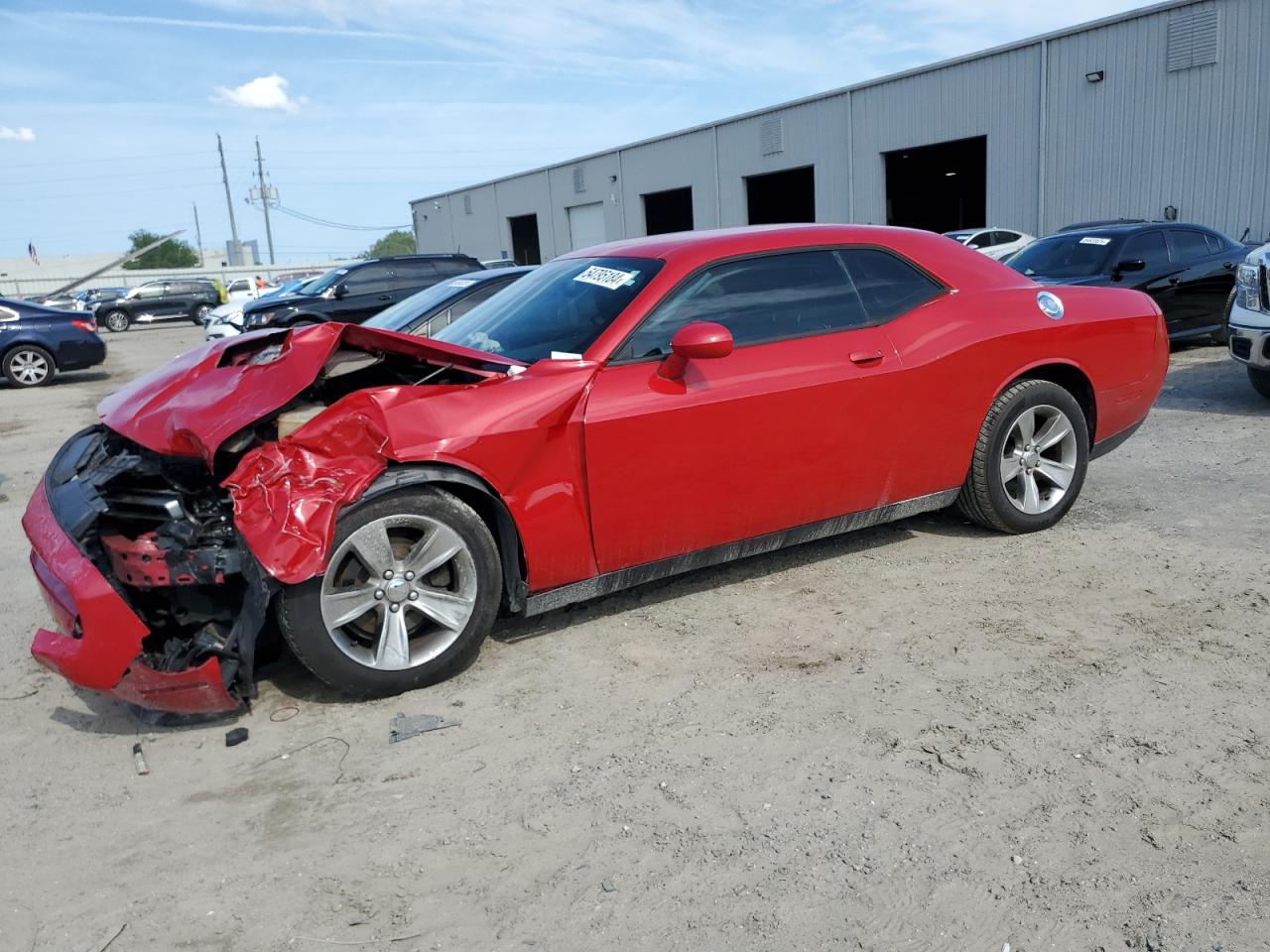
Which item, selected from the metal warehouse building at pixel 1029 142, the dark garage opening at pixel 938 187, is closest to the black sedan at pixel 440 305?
the metal warehouse building at pixel 1029 142

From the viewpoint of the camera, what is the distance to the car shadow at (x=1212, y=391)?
335 inches

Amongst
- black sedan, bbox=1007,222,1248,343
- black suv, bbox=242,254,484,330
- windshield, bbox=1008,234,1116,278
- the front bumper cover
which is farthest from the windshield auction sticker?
black suv, bbox=242,254,484,330

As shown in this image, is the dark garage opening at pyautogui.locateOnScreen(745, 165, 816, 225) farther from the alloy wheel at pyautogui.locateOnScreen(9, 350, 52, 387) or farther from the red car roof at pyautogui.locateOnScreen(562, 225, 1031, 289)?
the red car roof at pyautogui.locateOnScreen(562, 225, 1031, 289)

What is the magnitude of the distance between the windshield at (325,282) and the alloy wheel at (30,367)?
13.8 feet

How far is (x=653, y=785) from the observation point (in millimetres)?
3143

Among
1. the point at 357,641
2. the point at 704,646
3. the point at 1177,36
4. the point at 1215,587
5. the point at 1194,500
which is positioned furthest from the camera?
the point at 1177,36

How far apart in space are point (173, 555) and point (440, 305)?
15.2 ft

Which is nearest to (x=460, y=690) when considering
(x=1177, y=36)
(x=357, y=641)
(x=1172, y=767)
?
(x=357, y=641)

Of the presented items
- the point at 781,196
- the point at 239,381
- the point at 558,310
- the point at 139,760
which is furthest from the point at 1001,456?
the point at 781,196

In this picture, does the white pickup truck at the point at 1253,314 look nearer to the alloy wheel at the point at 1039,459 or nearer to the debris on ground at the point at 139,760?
the alloy wheel at the point at 1039,459

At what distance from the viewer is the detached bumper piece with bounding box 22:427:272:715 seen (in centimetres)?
345

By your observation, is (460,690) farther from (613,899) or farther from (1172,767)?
(1172,767)

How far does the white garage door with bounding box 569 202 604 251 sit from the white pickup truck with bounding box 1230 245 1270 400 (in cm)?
3234

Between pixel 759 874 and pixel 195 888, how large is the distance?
4.93ft
